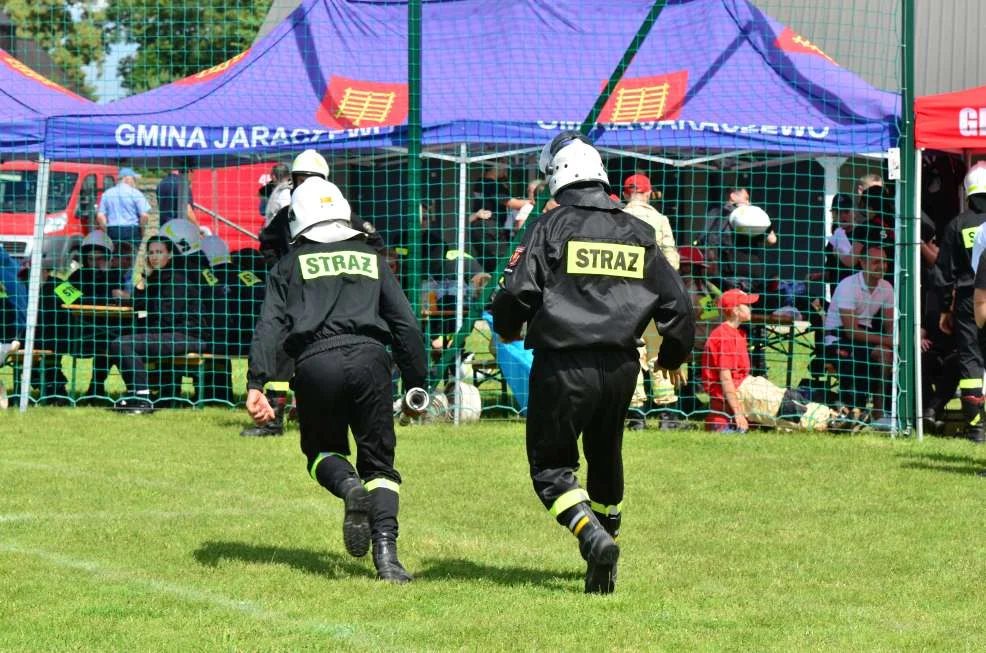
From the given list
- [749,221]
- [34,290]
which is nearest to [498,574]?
[749,221]

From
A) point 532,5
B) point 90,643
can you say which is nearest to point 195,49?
point 532,5

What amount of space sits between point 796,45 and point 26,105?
750 centimetres

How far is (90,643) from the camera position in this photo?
5777mm

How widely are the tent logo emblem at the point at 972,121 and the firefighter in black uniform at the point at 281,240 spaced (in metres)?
4.68

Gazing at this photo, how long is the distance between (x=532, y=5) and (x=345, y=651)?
11308 mm

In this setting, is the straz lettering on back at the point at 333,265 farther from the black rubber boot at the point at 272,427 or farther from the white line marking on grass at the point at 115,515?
the black rubber boot at the point at 272,427

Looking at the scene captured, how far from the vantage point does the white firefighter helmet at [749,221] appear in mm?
13391

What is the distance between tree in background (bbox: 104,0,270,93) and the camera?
17.5 meters

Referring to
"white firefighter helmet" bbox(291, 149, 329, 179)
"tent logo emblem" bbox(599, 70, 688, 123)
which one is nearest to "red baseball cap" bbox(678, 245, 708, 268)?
"tent logo emblem" bbox(599, 70, 688, 123)

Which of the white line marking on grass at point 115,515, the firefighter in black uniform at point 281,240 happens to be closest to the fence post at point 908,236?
the firefighter in black uniform at point 281,240

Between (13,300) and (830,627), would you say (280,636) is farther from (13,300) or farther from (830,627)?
(13,300)

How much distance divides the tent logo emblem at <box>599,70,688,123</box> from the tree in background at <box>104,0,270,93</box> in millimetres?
4236

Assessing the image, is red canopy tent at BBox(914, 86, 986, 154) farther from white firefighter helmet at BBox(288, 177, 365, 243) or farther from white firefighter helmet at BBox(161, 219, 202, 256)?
white firefighter helmet at BBox(161, 219, 202, 256)

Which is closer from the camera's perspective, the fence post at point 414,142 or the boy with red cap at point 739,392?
the boy with red cap at point 739,392
